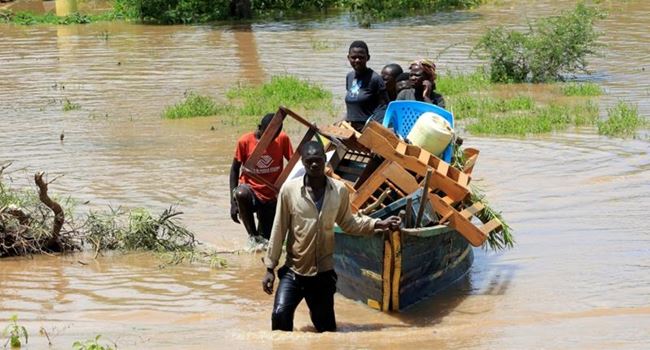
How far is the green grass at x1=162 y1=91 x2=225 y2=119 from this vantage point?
16.9m

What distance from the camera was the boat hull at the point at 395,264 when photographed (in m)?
7.95

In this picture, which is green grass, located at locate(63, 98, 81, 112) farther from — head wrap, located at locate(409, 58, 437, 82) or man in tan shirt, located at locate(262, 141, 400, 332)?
man in tan shirt, located at locate(262, 141, 400, 332)

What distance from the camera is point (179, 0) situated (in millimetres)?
30672

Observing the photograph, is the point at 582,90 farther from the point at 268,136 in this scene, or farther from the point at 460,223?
the point at 460,223

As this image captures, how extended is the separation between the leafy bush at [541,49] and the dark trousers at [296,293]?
39.4ft

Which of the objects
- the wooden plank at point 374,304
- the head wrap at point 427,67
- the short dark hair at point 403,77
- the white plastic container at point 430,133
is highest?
the head wrap at point 427,67

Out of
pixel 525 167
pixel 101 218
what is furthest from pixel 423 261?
pixel 525 167

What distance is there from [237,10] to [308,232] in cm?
2481

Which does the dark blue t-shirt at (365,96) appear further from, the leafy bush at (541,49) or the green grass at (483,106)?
the leafy bush at (541,49)

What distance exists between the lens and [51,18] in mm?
32625

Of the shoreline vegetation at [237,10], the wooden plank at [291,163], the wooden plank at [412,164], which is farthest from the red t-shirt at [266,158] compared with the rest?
the shoreline vegetation at [237,10]

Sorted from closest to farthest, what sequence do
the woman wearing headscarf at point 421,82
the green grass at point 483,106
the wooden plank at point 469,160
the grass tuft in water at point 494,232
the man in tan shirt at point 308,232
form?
1. the man in tan shirt at point 308,232
2. the grass tuft in water at point 494,232
3. the wooden plank at point 469,160
4. the woman wearing headscarf at point 421,82
5. the green grass at point 483,106

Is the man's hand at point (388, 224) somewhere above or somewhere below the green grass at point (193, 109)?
above

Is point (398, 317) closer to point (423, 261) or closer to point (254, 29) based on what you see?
point (423, 261)
